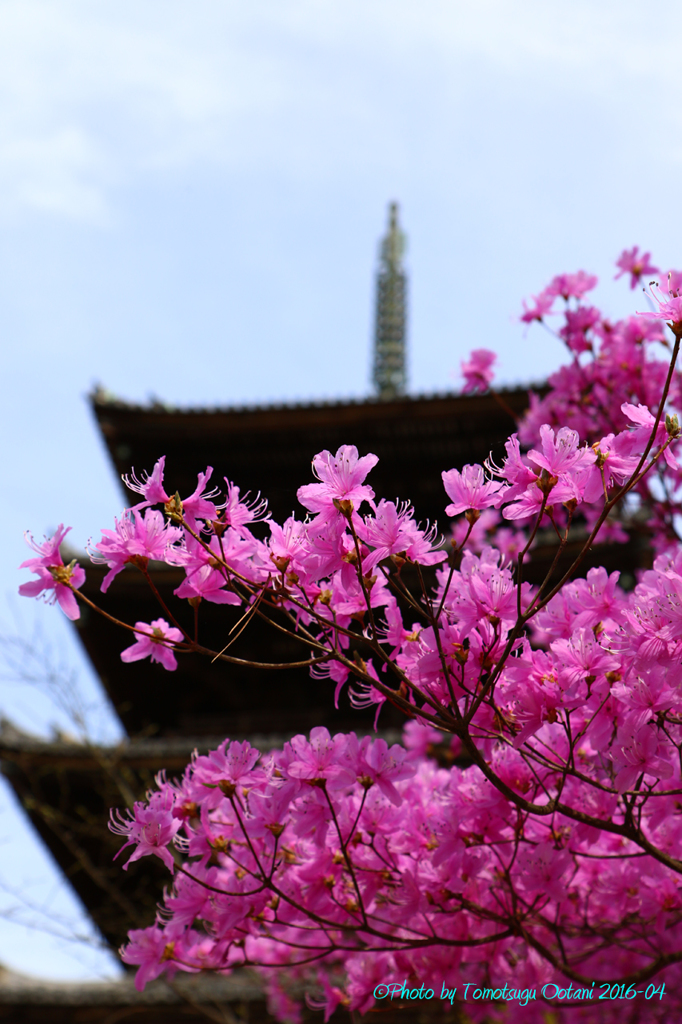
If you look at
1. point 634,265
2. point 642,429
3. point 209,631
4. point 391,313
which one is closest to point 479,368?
point 634,265

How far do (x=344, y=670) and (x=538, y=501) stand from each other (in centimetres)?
71

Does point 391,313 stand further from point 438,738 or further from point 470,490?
point 470,490

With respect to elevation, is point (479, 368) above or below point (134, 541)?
above

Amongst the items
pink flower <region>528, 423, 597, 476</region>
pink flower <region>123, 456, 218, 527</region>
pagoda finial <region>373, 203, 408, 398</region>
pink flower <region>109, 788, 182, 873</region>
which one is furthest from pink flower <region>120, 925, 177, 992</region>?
pagoda finial <region>373, 203, 408, 398</region>

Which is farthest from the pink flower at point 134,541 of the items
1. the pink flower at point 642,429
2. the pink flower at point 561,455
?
the pink flower at point 642,429

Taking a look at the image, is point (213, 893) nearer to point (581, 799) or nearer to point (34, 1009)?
point (581, 799)

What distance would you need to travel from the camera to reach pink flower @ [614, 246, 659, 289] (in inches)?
178

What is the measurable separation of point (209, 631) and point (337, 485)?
7.75 meters

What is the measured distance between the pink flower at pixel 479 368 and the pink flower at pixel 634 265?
0.77 metres

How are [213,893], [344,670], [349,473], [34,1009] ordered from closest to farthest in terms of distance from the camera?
[349,473] → [344,670] → [213,893] → [34,1009]

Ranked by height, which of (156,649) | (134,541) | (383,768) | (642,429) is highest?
(642,429)

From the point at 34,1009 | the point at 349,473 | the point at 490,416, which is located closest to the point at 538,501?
the point at 349,473

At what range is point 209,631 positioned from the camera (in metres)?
9.48

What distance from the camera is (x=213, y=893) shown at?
2.65m
